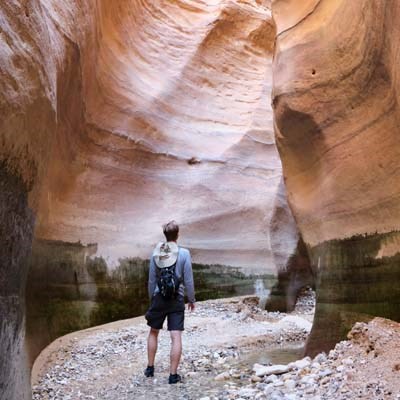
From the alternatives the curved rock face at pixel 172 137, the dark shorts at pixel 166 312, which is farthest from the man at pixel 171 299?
the curved rock face at pixel 172 137

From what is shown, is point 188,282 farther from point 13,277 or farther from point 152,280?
point 13,277

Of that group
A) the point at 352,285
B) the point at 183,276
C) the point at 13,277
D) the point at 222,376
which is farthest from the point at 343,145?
the point at 13,277

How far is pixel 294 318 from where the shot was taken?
8.22 meters

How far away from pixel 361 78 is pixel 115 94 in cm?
523

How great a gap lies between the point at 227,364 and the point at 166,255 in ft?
4.38

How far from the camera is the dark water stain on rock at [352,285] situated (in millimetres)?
3980

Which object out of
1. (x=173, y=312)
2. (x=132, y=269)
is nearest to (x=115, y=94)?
(x=132, y=269)

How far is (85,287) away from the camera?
7.62 metres

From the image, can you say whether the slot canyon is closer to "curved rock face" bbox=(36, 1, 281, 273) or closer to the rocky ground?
"curved rock face" bbox=(36, 1, 281, 273)

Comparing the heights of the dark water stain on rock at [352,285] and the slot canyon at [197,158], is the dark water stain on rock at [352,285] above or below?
below

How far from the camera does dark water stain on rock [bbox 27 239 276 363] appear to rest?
19.7 ft

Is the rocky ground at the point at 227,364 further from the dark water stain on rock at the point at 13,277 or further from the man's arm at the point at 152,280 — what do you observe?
the dark water stain on rock at the point at 13,277

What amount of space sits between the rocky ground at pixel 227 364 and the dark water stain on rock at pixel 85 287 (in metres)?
0.30

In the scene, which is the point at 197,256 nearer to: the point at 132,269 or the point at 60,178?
the point at 132,269
